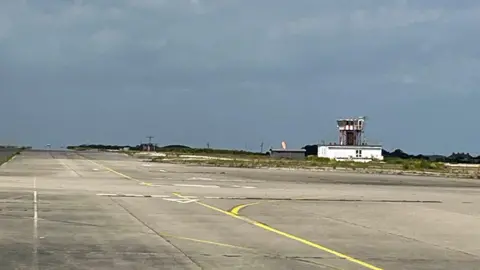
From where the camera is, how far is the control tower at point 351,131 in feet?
516

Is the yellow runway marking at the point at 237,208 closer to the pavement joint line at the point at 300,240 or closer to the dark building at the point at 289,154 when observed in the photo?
the pavement joint line at the point at 300,240

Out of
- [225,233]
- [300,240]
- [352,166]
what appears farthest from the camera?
[352,166]

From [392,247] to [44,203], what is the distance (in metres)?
13.3

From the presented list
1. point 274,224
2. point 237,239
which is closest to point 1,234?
point 237,239

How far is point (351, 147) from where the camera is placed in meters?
153

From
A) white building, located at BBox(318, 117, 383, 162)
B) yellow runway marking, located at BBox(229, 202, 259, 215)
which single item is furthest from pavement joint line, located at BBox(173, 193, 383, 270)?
white building, located at BBox(318, 117, 383, 162)

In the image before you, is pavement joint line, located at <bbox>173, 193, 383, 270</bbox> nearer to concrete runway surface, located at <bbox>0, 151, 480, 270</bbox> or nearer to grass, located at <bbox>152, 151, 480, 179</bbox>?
concrete runway surface, located at <bbox>0, 151, 480, 270</bbox>

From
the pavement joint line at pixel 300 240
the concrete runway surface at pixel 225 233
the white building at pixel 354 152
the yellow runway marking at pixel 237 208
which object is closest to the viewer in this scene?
the concrete runway surface at pixel 225 233

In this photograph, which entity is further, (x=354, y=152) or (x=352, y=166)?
(x=354, y=152)

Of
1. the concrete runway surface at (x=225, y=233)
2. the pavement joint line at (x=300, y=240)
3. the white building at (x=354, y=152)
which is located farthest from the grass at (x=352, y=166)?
the pavement joint line at (x=300, y=240)

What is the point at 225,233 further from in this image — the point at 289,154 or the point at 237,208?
the point at 289,154

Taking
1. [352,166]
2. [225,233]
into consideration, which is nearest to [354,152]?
[352,166]

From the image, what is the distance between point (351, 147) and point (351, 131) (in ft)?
20.4

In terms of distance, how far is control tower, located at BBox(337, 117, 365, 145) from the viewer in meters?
157
